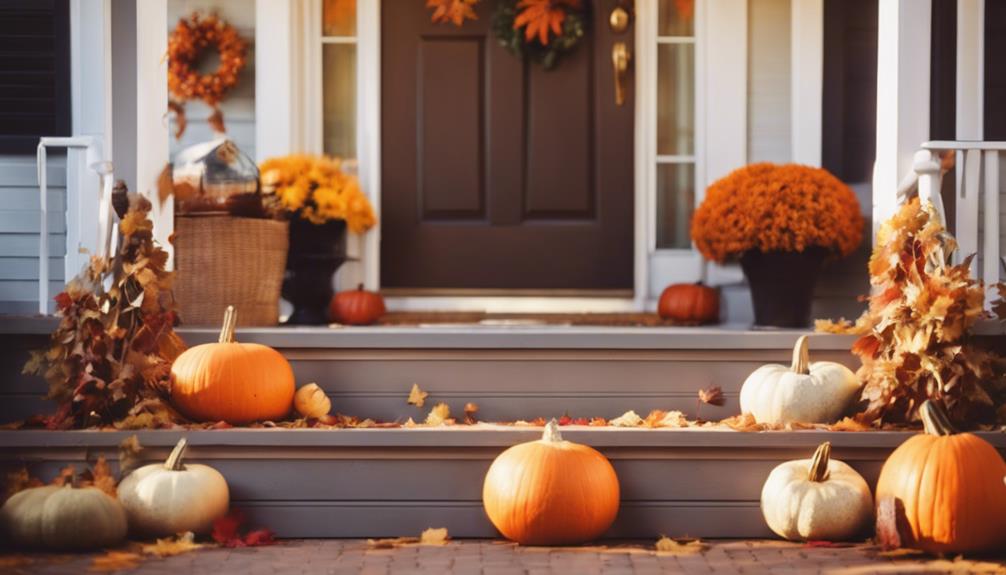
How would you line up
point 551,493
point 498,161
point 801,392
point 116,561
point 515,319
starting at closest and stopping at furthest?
point 116,561 → point 551,493 → point 801,392 → point 515,319 → point 498,161

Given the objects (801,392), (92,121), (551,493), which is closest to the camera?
(551,493)

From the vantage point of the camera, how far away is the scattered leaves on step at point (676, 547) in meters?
2.86

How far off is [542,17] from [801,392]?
242 centimetres

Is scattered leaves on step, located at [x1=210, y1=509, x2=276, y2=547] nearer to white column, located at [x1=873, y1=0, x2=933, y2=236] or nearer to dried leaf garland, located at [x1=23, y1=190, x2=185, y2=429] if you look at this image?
dried leaf garland, located at [x1=23, y1=190, x2=185, y2=429]

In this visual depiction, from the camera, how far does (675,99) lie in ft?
16.8

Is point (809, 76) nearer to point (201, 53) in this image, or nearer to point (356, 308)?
point (356, 308)

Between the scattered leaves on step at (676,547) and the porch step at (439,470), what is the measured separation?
0.10m

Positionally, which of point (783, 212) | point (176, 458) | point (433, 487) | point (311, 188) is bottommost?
point (433, 487)

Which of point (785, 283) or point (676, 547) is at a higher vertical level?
point (785, 283)

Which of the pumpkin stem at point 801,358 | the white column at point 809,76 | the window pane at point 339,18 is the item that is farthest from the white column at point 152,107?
the white column at point 809,76

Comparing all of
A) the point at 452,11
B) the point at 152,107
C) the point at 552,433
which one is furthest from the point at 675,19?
the point at 552,433

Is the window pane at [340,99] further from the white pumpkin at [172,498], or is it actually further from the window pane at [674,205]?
the white pumpkin at [172,498]

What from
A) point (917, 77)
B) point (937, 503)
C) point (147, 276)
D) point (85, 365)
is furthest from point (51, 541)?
point (917, 77)

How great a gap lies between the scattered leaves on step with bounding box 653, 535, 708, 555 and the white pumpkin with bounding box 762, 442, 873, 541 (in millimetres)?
190
